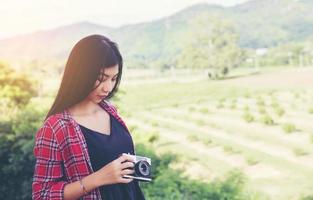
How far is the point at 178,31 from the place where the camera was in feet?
11.6

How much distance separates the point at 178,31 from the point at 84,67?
99.1 inches

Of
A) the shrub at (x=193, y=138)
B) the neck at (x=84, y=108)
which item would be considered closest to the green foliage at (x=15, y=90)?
the shrub at (x=193, y=138)

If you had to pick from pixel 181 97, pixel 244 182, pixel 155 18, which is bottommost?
pixel 244 182

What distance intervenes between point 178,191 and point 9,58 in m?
1.90

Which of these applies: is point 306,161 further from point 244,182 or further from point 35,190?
point 35,190

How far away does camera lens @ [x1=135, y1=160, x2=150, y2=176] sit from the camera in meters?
1.06

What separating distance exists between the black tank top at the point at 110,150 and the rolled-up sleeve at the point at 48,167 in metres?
0.06

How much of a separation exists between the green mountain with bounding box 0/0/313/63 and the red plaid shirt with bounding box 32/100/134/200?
2379 mm

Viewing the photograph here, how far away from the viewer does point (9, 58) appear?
427 cm

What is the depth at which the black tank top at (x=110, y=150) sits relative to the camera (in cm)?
105

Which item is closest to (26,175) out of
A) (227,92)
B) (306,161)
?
(227,92)

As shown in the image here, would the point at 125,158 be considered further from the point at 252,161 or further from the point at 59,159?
the point at 252,161

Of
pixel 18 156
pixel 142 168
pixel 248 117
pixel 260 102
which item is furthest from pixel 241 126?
pixel 142 168

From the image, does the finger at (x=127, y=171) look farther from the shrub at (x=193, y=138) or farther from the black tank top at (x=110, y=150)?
the shrub at (x=193, y=138)
